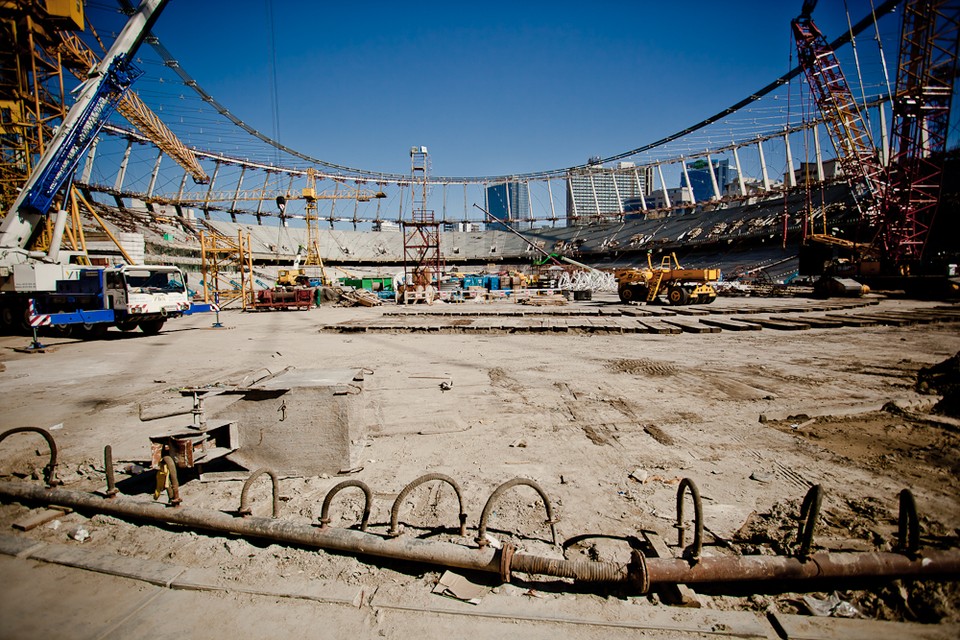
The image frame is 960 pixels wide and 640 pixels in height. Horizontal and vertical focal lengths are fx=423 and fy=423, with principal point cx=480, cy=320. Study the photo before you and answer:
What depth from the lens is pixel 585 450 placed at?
4.48 metres

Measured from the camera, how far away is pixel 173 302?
1443 cm

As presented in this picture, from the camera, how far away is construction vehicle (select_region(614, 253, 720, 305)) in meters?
20.7

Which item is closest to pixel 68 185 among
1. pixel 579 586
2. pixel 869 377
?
pixel 579 586

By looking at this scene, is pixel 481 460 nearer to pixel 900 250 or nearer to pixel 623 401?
pixel 623 401

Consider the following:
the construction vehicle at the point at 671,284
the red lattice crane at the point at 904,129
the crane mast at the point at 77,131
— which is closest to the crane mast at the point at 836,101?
the red lattice crane at the point at 904,129

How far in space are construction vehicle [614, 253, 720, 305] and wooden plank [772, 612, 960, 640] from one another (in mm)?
19659

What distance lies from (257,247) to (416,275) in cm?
3477

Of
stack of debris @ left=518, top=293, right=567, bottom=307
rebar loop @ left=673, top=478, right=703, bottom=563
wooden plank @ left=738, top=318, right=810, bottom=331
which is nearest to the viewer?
rebar loop @ left=673, top=478, right=703, bottom=563

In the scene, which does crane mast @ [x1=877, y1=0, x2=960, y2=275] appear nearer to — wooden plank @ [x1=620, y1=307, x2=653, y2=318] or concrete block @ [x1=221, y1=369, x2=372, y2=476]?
wooden plank @ [x1=620, y1=307, x2=653, y2=318]

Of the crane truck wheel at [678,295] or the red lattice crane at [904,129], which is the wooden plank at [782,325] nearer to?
the crane truck wheel at [678,295]

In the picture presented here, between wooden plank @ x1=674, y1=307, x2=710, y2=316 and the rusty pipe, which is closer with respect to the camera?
the rusty pipe

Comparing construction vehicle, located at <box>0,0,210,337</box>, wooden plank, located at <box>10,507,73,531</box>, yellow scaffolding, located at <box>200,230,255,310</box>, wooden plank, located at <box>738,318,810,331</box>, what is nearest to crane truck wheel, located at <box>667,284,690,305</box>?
wooden plank, located at <box>738,318,810,331</box>

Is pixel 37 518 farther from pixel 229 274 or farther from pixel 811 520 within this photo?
pixel 229 274

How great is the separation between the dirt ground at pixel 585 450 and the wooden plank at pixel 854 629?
3.0 inches
